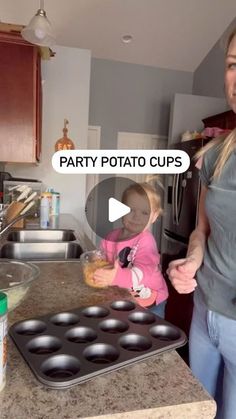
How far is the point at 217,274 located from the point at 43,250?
93 cm

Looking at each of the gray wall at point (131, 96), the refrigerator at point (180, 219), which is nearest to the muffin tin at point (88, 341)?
the refrigerator at point (180, 219)

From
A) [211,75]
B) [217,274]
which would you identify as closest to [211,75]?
[211,75]

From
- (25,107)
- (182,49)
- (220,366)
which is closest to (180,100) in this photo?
(182,49)

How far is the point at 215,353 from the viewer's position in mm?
795

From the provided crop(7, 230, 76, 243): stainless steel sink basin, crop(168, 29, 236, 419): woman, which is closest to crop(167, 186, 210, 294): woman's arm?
crop(168, 29, 236, 419): woman

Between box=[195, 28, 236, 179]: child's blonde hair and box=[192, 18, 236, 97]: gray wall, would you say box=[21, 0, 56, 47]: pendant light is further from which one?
box=[192, 18, 236, 97]: gray wall

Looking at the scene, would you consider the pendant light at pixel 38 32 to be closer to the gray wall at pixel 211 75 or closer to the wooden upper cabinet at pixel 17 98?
the wooden upper cabinet at pixel 17 98

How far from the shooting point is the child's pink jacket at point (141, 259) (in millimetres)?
958

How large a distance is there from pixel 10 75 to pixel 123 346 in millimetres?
1379

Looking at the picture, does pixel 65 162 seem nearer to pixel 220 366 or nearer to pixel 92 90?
pixel 220 366

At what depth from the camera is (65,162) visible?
2.93 feet

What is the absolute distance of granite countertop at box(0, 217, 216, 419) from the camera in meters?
0.41

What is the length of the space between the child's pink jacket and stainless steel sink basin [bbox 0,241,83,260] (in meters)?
0.41

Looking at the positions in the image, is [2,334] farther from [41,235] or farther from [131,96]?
[131,96]
